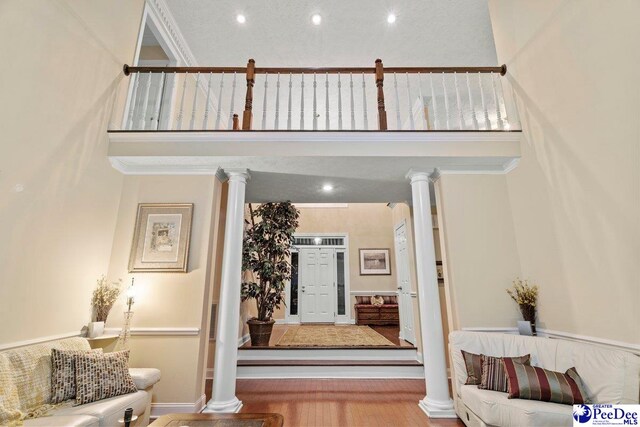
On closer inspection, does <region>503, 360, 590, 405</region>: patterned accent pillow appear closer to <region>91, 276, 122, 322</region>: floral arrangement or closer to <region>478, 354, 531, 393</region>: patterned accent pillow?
<region>478, 354, 531, 393</region>: patterned accent pillow

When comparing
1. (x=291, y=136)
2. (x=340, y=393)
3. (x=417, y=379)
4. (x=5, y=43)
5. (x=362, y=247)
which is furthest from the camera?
(x=362, y=247)

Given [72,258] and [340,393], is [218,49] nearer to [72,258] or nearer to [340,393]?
[72,258]

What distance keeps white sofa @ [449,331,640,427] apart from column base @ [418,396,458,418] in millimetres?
145

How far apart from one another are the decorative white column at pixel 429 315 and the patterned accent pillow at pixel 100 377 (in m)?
2.78

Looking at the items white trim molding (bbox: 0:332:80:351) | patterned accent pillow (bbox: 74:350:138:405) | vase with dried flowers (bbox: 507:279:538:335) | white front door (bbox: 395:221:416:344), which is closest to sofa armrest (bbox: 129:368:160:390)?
patterned accent pillow (bbox: 74:350:138:405)

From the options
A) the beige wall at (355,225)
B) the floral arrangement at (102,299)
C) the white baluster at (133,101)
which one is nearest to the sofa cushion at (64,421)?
the floral arrangement at (102,299)

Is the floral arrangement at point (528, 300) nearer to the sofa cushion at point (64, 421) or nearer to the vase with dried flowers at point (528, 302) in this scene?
the vase with dried flowers at point (528, 302)

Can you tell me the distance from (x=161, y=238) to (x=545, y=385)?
3.69m

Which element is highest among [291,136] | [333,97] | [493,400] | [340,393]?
[333,97]

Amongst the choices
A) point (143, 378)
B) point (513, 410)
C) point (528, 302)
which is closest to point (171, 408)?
point (143, 378)

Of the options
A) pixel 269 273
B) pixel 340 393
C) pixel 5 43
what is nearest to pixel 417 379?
pixel 340 393

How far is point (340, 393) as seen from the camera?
11.8ft

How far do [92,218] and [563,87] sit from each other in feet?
15.3

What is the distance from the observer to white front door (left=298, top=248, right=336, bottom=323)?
8.23m
